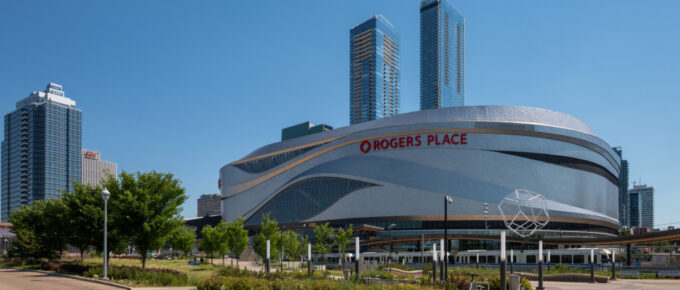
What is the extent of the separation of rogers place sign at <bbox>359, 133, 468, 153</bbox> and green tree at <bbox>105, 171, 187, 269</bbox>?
193ft

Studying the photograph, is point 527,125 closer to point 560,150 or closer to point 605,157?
point 560,150

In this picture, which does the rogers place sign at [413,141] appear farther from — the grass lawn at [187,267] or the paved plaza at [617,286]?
the paved plaza at [617,286]

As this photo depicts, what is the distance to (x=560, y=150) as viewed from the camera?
3489 inches

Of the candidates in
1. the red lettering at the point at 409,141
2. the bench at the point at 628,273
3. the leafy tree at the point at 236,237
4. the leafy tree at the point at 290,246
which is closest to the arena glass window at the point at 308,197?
the red lettering at the point at 409,141

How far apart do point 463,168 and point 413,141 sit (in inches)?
393

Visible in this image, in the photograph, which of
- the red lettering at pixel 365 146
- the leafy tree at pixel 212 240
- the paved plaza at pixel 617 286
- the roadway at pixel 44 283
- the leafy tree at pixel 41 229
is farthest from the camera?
the red lettering at pixel 365 146

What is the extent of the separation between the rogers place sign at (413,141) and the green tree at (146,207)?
5879 cm

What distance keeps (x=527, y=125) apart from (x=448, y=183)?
16563 millimetres

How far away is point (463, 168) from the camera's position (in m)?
87.9

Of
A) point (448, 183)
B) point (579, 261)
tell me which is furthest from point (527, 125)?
point (579, 261)

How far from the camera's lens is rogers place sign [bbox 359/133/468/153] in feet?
290

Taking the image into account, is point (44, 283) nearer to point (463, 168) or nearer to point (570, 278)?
point (570, 278)

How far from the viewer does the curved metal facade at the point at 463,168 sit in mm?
87000

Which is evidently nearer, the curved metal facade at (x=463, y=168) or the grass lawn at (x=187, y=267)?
the grass lawn at (x=187, y=267)
